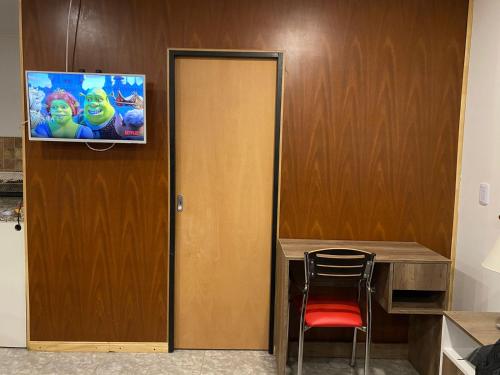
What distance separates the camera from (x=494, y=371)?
1.33 meters

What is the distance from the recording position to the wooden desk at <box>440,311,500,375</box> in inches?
64.2

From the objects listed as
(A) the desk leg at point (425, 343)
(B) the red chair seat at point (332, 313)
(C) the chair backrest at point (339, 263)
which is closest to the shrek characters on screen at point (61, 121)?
(C) the chair backrest at point (339, 263)

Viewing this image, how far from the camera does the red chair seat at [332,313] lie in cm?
213

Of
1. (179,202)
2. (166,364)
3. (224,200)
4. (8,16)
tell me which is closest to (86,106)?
(179,202)

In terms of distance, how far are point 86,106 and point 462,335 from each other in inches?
95.6

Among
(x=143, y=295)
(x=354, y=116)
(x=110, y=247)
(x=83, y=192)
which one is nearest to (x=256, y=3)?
(x=354, y=116)

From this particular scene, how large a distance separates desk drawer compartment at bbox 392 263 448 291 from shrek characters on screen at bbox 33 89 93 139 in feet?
6.80

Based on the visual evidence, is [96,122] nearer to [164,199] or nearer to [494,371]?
[164,199]

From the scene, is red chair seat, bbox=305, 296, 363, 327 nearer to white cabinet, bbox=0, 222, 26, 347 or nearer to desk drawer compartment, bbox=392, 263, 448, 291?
desk drawer compartment, bbox=392, 263, 448, 291

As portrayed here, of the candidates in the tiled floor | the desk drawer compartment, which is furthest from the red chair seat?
the tiled floor

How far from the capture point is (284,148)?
8.66ft

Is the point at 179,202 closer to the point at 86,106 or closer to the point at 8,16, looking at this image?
the point at 86,106

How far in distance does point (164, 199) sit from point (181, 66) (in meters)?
0.92

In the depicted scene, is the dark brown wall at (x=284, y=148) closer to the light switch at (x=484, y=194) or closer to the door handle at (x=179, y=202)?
the door handle at (x=179, y=202)
